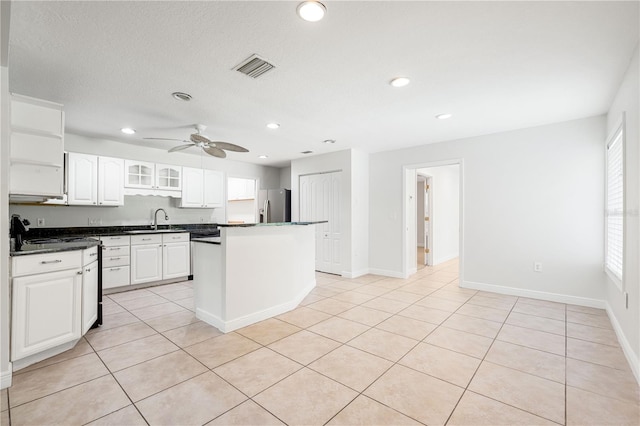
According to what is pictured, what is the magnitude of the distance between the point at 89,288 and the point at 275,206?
166 inches

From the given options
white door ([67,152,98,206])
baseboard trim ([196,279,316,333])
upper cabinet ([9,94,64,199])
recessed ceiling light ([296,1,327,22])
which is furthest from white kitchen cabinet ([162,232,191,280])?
recessed ceiling light ([296,1,327,22])

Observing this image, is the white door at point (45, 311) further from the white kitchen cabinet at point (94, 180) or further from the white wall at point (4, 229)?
the white kitchen cabinet at point (94, 180)

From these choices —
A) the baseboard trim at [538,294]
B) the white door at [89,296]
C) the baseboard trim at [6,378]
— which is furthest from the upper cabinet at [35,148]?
the baseboard trim at [538,294]

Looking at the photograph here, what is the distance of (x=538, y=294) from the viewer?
4.12 m

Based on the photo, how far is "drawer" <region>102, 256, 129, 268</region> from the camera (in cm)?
439

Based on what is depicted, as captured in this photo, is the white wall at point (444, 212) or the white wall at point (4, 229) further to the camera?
the white wall at point (444, 212)

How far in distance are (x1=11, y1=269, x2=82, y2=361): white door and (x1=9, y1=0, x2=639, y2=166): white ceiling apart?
1754mm

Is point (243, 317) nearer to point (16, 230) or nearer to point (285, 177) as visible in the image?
point (16, 230)

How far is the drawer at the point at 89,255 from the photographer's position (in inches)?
107

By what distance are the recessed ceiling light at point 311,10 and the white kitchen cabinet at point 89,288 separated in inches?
108

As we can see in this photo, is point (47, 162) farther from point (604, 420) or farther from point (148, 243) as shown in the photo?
point (604, 420)

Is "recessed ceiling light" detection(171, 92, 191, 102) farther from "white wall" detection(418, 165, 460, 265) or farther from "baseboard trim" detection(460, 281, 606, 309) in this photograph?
"white wall" detection(418, 165, 460, 265)

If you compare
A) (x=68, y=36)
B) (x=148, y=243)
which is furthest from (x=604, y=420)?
(x=148, y=243)

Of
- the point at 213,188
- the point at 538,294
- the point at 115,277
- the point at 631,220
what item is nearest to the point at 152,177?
the point at 213,188
